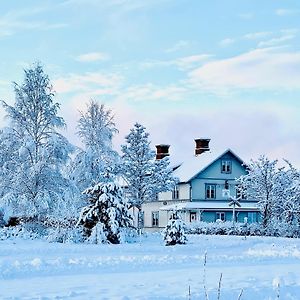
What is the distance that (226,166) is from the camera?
58.4 metres

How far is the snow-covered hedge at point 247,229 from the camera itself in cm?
4484

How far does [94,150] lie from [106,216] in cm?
1036

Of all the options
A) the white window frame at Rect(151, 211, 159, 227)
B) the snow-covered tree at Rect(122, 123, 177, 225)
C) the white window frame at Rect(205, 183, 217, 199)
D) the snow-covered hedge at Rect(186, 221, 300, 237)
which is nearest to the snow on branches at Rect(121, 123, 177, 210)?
the snow-covered tree at Rect(122, 123, 177, 225)

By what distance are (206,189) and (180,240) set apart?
90.6ft

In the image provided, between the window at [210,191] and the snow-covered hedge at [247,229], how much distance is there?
8867 mm

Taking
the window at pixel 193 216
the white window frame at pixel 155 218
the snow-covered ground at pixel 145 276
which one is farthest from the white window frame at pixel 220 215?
the snow-covered ground at pixel 145 276

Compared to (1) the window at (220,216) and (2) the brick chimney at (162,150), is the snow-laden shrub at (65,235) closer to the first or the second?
(1) the window at (220,216)

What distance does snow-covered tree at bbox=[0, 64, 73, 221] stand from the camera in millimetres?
35094

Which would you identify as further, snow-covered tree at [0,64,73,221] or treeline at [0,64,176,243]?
snow-covered tree at [0,64,73,221]

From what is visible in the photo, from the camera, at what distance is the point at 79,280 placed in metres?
14.8

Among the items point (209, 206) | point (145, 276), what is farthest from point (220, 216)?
point (145, 276)

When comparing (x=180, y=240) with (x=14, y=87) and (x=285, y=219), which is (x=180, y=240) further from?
(x=285, y=219)

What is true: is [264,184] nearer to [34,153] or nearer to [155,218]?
[155,218]

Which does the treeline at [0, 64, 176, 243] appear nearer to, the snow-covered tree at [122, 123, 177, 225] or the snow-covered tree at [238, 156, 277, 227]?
the snow-covered tree at [122, 123, 177, 225]
